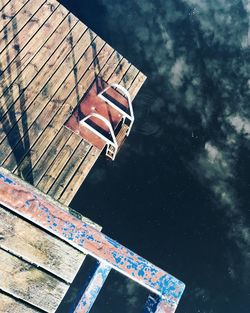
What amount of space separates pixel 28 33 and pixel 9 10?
54 centimetres

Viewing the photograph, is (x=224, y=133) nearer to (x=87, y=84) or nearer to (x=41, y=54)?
(x=87, y=84)

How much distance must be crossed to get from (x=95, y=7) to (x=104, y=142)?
12.5 ft

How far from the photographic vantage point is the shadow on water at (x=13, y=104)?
566 cm

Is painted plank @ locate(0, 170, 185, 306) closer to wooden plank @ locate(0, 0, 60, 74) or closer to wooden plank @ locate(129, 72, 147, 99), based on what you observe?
wooden plank @ locate(0, 0, 60, 74)

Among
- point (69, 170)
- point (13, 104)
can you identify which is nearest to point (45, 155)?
point (69, 170)

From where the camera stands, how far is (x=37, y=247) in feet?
12.3

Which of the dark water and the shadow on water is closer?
the shadow on water

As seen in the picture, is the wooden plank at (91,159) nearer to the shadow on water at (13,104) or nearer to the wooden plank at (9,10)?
the shadow on water at (13,104)

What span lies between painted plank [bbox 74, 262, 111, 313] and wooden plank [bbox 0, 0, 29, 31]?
4830 millimetres

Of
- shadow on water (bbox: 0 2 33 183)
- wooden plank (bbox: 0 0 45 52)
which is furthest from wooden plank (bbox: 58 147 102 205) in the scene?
wooden plank (bbox: 0 0 45 52)

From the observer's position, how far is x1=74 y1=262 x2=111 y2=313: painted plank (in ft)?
11.1

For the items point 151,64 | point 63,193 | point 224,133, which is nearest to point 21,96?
point 63,193

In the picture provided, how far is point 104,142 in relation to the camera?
6.25m

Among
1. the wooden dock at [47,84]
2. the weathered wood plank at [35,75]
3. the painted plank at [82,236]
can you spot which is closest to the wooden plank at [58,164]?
the wooden dock at [47,84]
